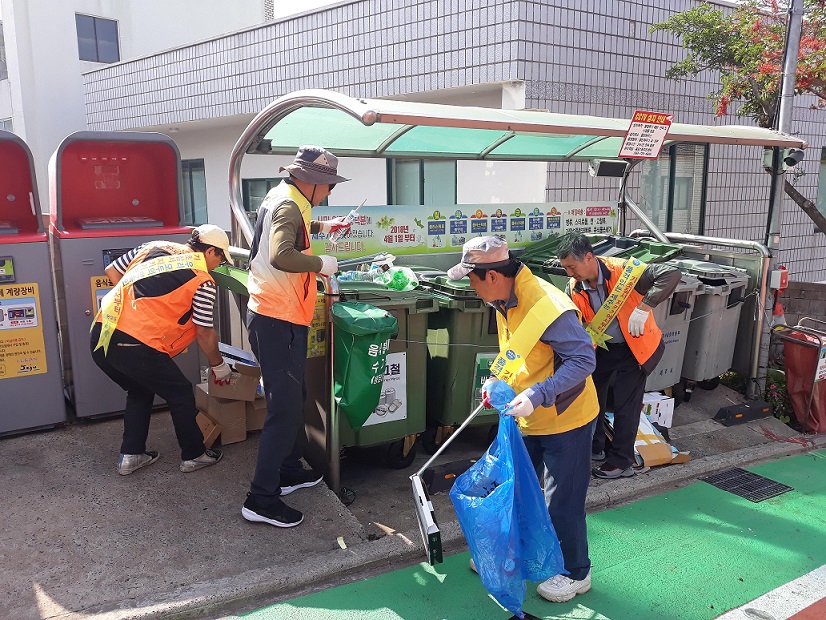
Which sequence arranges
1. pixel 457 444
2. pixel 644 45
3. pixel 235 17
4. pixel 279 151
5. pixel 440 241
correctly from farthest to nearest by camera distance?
pixel 235 17 → pixel 644 45 → pixel 440 241 → pixel 279 151 → pixel 457 444

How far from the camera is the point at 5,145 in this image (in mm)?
4973

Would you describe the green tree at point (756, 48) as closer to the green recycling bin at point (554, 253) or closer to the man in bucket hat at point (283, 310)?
the green recycling bin at point (554, 253)

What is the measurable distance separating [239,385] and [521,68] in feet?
17.3

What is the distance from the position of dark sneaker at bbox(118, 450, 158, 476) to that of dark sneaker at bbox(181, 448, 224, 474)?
226 millimetres

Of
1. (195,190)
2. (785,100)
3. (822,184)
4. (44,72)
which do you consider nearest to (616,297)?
(785,100)

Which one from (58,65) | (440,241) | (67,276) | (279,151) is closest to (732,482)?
(440,241)

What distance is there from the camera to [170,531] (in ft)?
12.1

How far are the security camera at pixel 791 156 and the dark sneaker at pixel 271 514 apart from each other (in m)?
5.34

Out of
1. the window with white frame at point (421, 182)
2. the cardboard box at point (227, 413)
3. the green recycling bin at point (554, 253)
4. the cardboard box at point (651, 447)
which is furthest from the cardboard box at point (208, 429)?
the window with white frame at point (421, 182)

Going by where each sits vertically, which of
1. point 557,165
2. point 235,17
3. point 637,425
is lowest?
point 637,425

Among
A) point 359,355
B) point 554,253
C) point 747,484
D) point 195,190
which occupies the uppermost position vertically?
point 195,190

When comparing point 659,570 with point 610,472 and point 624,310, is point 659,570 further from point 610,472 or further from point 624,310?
point 624,310

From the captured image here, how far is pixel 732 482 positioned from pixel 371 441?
8.60ft

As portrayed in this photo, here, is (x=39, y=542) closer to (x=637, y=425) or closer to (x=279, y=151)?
(x=279, y=151)
